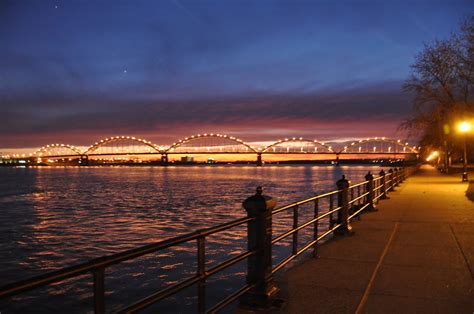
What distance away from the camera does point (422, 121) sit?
41.3 m

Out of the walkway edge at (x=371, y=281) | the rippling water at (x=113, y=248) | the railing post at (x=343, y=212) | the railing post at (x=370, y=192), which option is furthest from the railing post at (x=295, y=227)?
the railing post at (x=370, y=192)

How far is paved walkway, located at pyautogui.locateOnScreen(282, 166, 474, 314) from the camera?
5.77m

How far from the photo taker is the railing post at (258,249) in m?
5.63

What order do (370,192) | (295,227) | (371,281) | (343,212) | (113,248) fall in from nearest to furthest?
(371,281) → (295,227) → (343,212) → (370,192) → (113,248)

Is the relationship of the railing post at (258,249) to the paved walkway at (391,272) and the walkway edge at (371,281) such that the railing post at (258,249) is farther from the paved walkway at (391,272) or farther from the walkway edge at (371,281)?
the walkway edge at (371,281)

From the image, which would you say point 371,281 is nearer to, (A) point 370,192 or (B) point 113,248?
(A) point 370,192

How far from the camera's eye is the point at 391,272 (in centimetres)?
Result: 729

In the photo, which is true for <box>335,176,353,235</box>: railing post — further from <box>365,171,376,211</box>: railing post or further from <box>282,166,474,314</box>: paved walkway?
<box>365,171,376,211</box>: railing post

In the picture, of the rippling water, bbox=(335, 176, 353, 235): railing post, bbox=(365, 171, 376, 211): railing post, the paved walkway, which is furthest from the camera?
bbox=(365, 171, 376, 211): railing post

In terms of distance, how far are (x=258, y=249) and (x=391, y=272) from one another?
2699 mm

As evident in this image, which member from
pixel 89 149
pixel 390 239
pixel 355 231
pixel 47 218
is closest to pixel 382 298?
pixel 390 239

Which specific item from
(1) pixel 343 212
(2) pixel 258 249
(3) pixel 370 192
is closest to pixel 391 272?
(2) pixel 258 249

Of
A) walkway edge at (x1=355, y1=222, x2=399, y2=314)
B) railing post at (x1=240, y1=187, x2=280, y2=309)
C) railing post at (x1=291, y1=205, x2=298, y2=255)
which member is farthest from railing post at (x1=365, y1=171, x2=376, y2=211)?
railing post at (x1=240, y1=187, x2=280, y2=309)

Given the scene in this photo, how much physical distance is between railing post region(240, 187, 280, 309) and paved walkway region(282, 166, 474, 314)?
1.09 feet
